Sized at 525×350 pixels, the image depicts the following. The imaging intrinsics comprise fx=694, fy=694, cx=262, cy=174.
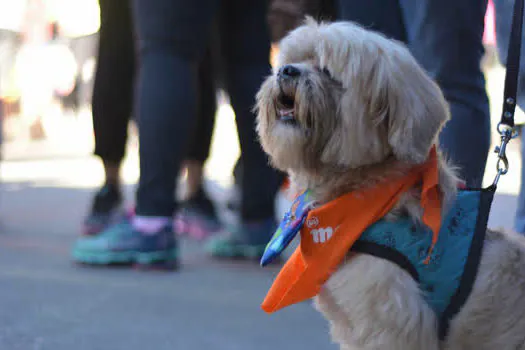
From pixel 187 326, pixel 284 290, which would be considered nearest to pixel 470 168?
pixel 284 290

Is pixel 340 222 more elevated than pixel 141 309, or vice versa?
pixel 340 222

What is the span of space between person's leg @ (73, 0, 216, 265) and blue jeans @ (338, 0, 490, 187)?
1152mm

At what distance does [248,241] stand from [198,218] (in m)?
0.97

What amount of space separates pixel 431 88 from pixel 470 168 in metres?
0.66

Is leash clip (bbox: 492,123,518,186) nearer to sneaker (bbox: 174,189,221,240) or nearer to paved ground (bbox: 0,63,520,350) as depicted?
paved ground (bbox: 0,63,520,350)

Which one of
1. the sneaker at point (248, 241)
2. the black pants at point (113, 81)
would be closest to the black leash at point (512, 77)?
the sneaker at point (248, 241)

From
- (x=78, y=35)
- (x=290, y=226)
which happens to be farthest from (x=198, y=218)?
(x=78, y=35)

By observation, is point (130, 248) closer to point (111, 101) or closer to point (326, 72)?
point (111, 101)

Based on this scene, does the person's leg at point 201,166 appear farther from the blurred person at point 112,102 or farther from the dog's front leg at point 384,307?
the dog's front leg at point 384,307

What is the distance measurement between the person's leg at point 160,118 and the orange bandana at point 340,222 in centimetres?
147

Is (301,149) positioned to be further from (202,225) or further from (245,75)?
(202,225)

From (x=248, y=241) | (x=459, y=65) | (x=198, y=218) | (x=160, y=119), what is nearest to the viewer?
(x=459, y=65)

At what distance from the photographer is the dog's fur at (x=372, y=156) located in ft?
5.89

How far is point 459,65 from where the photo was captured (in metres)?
2.49
